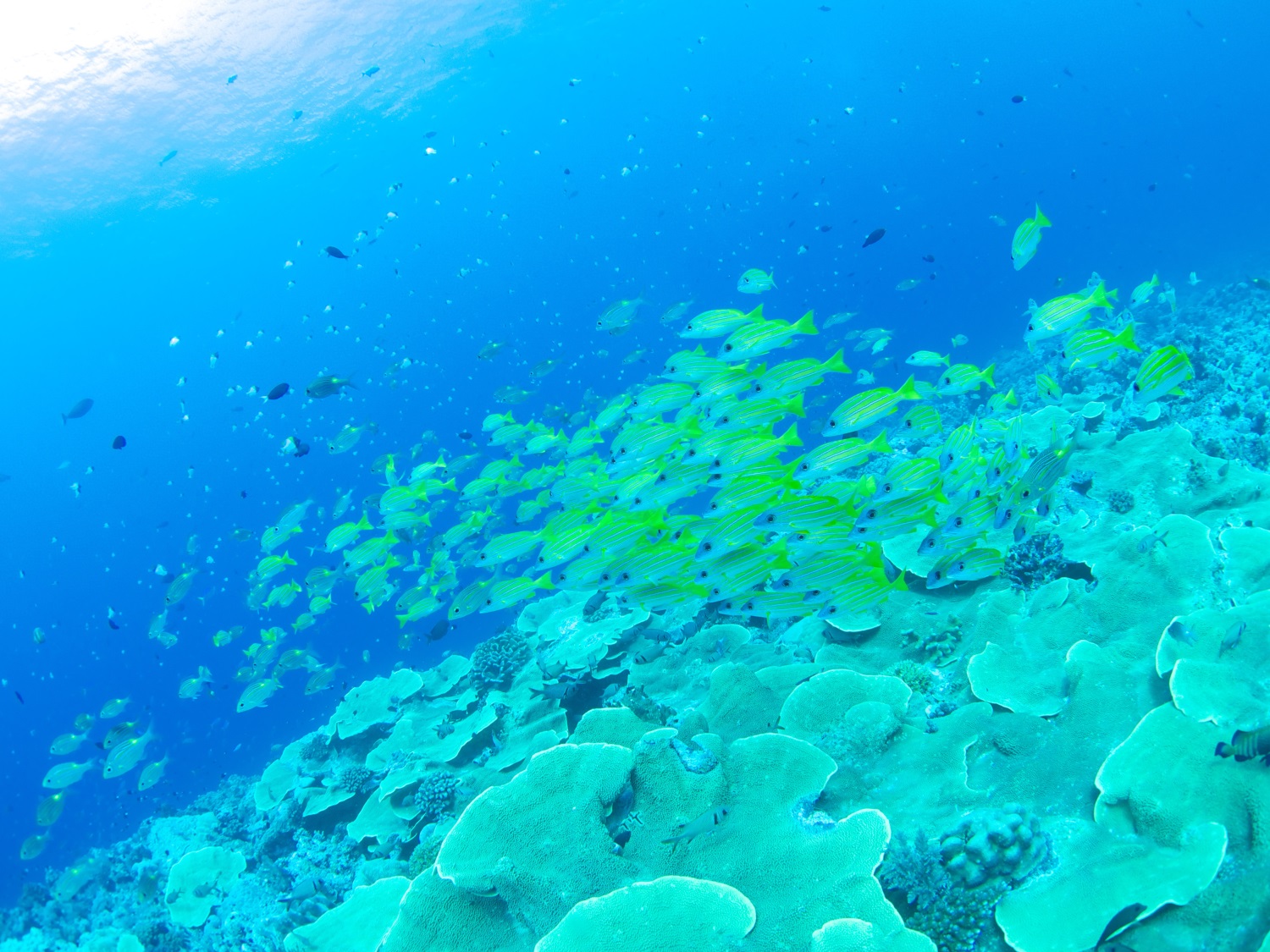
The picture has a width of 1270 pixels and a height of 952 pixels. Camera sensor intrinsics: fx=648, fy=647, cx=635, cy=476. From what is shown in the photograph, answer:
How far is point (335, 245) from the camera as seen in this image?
4369 centimetres

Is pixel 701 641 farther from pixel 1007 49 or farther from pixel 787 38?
pixel 1007 49

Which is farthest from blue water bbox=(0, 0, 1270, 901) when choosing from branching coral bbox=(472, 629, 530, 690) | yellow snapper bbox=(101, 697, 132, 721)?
branching coral bbox=(472, 629, 530, 690)

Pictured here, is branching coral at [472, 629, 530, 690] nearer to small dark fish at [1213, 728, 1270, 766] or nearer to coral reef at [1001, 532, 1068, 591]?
coral reef at [1001, 532, 1068, 591]

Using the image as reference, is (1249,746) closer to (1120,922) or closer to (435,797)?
(1120,922)

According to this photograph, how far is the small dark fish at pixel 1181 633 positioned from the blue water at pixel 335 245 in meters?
13.5

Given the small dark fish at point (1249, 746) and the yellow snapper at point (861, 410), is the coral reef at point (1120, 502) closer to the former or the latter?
the yellow snapper at point (861, 410)

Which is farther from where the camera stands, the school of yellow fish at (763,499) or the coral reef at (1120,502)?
the coral reef at (1120,502)

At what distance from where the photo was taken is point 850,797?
14.2 ft

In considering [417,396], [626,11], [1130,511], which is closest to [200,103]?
[626,11]

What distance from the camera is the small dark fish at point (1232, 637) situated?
13.6 ft

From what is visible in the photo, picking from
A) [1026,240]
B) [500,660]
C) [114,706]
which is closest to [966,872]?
[500,660]

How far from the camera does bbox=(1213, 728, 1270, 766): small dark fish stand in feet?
10.3

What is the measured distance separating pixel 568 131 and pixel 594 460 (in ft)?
182

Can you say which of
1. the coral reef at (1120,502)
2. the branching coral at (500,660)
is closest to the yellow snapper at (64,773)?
the branching coral at (500,660)
